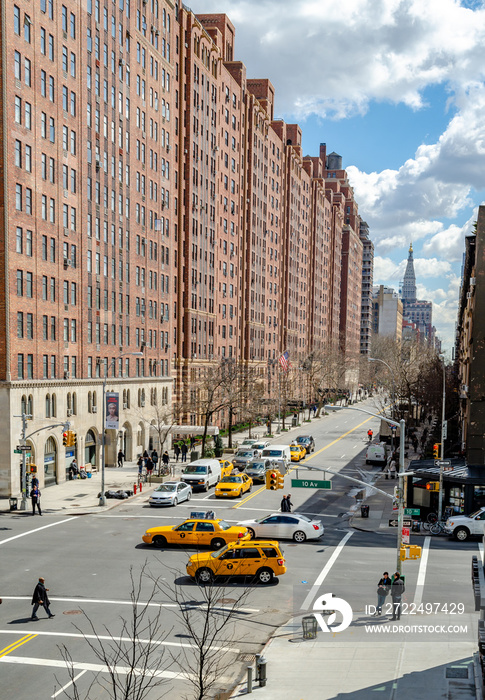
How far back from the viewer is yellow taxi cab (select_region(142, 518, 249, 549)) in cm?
3048

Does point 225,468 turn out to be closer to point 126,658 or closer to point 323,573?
point 323,573

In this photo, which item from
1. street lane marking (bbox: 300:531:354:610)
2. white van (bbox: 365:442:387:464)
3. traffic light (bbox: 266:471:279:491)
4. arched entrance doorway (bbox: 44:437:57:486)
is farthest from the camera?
white van (bbox: 365:442:387:464)

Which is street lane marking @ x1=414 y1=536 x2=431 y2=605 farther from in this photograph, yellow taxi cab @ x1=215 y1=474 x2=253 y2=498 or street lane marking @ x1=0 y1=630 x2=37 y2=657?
yellow taxi cab @ x1=215 y1=474 x2=253 y2=498

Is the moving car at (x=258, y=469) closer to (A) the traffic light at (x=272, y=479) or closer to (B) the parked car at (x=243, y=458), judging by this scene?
(B) the parked car at (x=243, y=458)

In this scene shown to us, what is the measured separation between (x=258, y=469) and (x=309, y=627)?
30235 mm

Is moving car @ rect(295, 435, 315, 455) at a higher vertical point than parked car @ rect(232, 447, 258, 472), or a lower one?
lower

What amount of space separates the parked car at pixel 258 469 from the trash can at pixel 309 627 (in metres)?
29.7

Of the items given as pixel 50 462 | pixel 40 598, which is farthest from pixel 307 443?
pixel 40 598

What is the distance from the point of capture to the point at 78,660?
18281 millimetres

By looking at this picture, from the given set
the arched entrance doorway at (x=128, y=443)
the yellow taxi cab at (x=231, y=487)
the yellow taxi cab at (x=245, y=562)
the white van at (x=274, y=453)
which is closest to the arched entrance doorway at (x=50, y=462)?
the yellow taxi cab at (x=231, y=487)

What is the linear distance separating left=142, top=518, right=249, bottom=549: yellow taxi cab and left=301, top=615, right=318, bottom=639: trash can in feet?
33.5

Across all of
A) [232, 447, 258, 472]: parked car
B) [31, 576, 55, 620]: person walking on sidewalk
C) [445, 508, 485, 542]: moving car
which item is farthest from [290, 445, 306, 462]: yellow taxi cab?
[31, 576, 55, 620]: person walking on sidewalk

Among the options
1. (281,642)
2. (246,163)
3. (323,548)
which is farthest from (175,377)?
(281,642)

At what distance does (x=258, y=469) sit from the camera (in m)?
50.6
